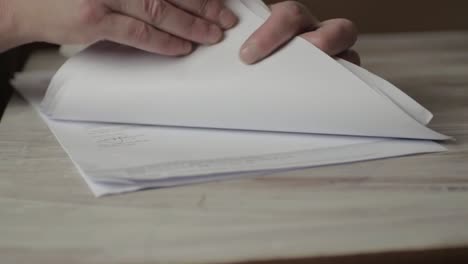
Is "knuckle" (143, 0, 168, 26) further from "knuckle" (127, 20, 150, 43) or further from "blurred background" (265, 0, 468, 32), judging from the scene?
"blurred background" (265, 0, 468, 32)

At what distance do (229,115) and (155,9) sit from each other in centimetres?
14

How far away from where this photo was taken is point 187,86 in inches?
26.7

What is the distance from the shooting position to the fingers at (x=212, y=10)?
2.27 ft

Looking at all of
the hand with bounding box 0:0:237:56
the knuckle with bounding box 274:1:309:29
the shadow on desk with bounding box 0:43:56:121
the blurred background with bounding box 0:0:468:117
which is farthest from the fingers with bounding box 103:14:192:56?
the blurred background with bounding box 0:0:468:117

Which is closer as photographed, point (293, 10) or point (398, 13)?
point (293, 10)

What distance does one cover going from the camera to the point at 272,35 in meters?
0.66

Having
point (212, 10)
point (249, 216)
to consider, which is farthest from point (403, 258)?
point (212, 10)

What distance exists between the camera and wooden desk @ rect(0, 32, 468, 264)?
0.47 meters

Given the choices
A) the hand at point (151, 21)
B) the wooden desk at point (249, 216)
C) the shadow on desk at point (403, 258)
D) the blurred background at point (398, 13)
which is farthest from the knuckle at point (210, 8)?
the blurred background at point (398, 13)

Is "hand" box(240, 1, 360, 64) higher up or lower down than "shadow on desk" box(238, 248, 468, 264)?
higher up

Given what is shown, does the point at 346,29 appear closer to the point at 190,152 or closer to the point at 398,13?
the point at 190,152

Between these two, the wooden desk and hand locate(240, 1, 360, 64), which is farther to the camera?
hand locate(240, 1, 360, 64)

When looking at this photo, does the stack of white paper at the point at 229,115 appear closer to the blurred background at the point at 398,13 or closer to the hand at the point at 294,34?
the hand at the point at 294,34

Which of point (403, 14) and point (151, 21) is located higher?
point (403, 14)
